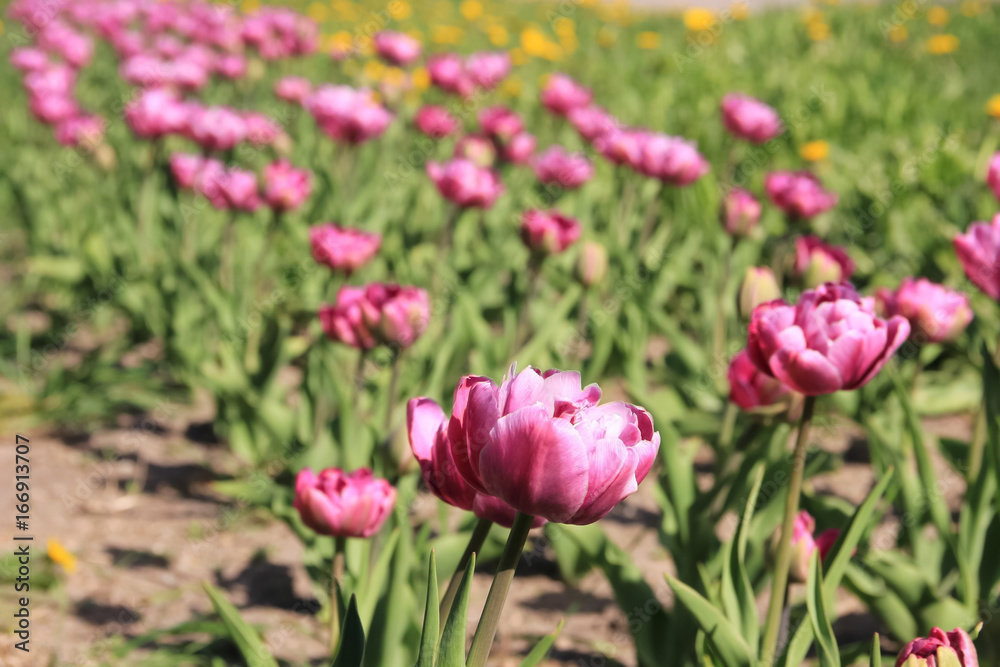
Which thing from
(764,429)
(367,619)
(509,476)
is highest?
(509,476)

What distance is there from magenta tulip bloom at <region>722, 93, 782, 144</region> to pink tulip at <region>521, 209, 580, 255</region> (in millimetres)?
1337

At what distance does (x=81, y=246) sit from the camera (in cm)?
343

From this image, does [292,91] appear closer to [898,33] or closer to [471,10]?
[471,10]

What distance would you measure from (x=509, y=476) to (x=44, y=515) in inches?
77.4

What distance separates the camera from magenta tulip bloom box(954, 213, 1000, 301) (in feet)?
5.45

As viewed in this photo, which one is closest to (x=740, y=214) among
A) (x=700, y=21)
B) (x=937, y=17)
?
(x=700, y=21)

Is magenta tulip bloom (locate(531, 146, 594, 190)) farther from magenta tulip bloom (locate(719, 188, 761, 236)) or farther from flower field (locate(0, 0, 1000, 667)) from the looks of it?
magenta tulip bloom (locate(719, 188, 761, 236))

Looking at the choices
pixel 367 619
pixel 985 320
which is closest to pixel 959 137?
pixel 985 320

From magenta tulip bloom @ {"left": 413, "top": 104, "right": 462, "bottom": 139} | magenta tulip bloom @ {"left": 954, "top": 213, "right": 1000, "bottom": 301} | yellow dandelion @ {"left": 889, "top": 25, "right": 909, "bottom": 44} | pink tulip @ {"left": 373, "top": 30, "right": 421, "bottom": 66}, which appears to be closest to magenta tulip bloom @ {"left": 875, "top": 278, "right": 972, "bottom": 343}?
magenta tulip bloom @ {"left": 954, "top": 213, "right": 1000, "bottom": 301}

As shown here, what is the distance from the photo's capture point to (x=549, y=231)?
2.52 meters

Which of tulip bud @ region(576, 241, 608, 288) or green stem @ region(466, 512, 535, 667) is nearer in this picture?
green stem @ region(466, 512, 535, 667)

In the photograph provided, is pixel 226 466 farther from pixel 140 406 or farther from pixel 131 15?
pixel 131 15

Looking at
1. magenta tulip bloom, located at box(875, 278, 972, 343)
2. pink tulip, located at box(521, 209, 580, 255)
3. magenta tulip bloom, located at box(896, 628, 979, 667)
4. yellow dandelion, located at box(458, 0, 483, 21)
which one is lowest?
yellow dandelion, located at box(458, 0, 483, 21)

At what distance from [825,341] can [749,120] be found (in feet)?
8.49
